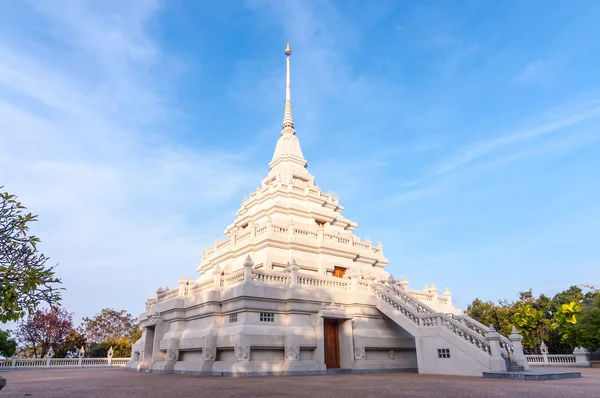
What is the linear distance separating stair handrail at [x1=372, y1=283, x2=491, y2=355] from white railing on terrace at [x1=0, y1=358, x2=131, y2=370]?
29.6 meters

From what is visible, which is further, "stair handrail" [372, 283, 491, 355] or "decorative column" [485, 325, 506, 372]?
"stair handrail" [372, 283, 491, 355]

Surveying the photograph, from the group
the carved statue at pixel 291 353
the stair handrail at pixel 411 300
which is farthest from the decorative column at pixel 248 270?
the stair handrail at pixel 411 300

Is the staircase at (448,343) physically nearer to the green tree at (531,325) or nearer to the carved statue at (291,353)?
the carved statue at (291,353)

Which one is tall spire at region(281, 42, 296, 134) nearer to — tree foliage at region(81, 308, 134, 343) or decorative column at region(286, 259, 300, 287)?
decorative column at region(286, 259, 300, 287)

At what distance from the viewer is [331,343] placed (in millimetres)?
22812

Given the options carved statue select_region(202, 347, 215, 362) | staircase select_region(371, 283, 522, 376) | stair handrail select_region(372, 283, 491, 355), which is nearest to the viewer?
staircase select_region(371, 283, 522, 376)

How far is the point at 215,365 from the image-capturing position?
20406 mm

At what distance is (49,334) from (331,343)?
44.6m

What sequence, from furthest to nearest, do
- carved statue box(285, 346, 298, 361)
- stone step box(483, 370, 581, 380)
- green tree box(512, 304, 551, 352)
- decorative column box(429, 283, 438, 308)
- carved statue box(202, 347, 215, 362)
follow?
1. green tree box(512, 304, 551, 352)
2. decorative column box(429, 283, 438, 308)
3. carved statue box(202, 347, 215, 362)
4. carved statue box(285, 346, 298, 361)
5. stone step box(483, 370, 581, 380)

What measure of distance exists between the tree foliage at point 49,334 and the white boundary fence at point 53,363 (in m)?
14.7

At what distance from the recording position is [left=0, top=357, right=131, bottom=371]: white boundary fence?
3475cm

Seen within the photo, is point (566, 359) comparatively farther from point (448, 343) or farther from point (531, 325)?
point (448, 343)

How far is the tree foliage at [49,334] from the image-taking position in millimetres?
50656

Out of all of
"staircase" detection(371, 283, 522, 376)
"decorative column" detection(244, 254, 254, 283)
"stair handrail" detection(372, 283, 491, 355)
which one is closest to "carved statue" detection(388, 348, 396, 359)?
"staircase" detection(371, 283, 522, 376)
